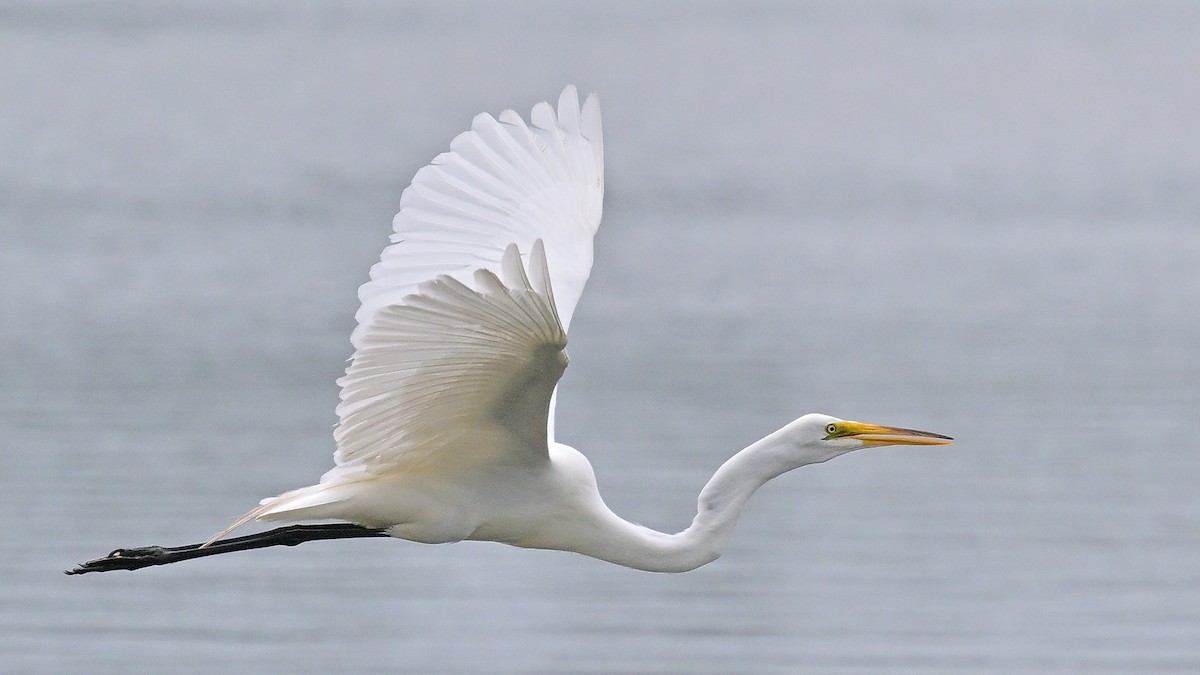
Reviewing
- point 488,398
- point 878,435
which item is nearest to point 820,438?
point 878,435

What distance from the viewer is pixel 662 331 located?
1283 cm

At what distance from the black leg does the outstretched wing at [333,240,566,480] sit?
12.8 inches

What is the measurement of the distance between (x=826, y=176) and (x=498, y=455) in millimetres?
15256

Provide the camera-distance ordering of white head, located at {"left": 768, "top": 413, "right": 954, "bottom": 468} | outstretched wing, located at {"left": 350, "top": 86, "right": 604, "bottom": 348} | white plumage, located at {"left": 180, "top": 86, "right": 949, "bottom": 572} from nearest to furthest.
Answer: white plumage, located at {"left": 180, "top": 86, "right": 949, "bottom": 572} < white head, located at {"left": 768, "top": 413, "right": 954, "bottom": 468} < outstretched wing, located at {"left": 350, "top": 86, "right": 604, "bottom": 348}

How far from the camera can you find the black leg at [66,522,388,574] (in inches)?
220

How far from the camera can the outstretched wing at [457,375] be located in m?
4.36

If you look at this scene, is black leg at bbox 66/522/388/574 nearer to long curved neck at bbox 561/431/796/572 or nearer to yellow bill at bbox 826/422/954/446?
long curved neck at bbox 561/431/796/572

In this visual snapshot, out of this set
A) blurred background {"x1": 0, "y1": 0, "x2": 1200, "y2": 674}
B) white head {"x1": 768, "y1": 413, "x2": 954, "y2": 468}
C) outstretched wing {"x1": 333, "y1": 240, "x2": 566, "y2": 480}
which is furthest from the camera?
blurred background {"x1": 0, "y1": 0, "x2": 1200, "y2": 674}

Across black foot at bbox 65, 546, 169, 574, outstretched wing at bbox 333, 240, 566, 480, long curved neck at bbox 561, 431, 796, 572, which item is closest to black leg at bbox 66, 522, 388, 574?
black foot at bbox 65, 546, 169, 574

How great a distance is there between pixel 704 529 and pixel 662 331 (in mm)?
7290

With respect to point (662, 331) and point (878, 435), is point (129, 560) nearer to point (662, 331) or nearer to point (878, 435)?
point (878, 435)

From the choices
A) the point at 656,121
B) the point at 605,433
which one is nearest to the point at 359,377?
the point at 605,433

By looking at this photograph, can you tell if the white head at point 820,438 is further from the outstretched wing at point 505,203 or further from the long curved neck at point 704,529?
the outstretched wing at point 505,203

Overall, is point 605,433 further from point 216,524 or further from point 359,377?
point 359,377
